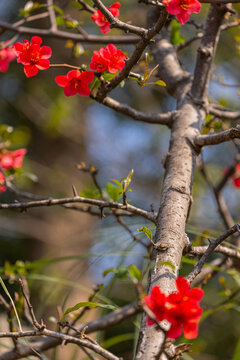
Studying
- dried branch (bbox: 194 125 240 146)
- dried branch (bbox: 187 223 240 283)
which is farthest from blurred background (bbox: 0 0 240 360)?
dried branch (bbox: 187 223 240 283)

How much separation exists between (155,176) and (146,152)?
32cm

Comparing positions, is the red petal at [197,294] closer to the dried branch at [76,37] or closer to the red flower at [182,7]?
the red flower at [182,7]

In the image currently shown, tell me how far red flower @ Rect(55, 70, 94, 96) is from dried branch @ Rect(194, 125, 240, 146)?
22 cm

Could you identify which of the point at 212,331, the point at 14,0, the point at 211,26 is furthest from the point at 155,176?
the point at 211,26

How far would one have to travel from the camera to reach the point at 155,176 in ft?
10.5

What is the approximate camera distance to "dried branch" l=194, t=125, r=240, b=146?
65 centimetres

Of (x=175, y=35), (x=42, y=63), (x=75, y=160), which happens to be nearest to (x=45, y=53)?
(x=42, y=63)

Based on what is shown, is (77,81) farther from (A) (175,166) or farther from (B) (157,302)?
(B) (157,302)

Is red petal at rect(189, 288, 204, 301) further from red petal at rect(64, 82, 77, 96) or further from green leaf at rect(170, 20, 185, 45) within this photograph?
green leaf at rect(170, 20, 185, 45)

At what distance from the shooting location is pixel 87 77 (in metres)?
0.71

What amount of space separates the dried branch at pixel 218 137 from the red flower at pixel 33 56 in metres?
0.30

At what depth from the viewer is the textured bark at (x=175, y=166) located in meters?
0.52

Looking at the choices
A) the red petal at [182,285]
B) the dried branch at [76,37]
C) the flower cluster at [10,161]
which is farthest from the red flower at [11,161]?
the red petal at [182,285]

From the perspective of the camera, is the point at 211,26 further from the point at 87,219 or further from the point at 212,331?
the point at 87,219
